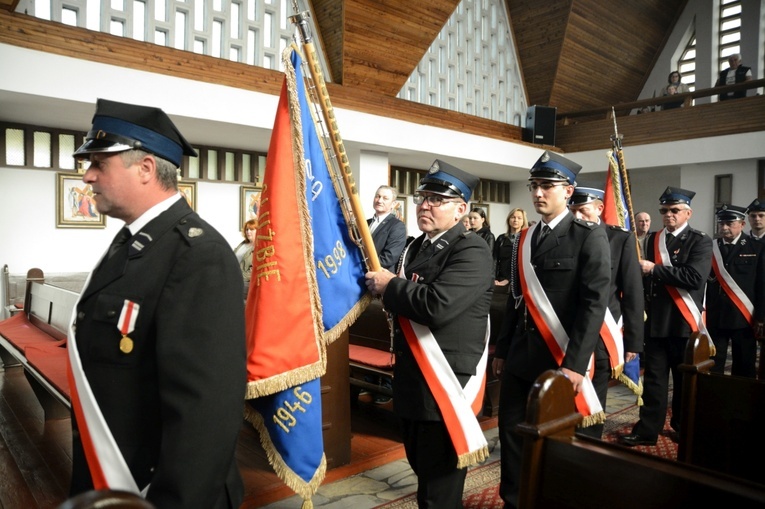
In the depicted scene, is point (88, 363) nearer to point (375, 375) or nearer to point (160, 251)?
point (160, 251)

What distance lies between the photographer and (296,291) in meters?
1.95

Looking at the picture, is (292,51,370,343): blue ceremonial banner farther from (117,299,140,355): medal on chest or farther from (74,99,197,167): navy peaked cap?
(117,299,140,355): medal on chest

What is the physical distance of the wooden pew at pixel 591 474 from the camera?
924 millimetres

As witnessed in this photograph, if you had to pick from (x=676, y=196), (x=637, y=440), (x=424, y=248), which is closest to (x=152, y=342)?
(x=424, y=248)

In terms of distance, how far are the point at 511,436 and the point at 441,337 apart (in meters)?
0.66

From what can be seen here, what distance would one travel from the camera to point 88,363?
1197mm

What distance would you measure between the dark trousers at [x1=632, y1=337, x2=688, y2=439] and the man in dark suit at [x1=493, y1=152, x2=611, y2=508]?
42.4 inches

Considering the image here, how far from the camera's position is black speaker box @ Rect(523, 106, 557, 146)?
1109cm

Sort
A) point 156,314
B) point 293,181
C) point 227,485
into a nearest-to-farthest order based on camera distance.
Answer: point 156,314
point 227,485
point 293,181

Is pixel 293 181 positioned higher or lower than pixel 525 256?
higher

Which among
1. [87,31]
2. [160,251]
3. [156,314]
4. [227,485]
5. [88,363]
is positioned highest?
[87,31]

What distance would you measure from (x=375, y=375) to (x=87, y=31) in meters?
4.41

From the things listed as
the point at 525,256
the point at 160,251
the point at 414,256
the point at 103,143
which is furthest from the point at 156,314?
the point at 525,256

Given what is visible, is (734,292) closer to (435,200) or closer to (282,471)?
(435,200)
